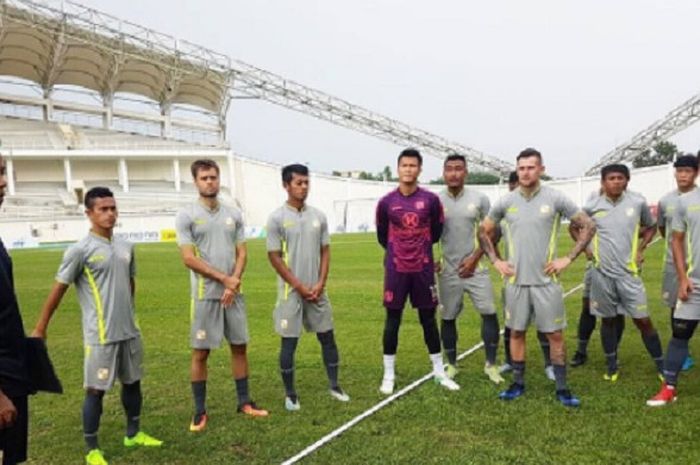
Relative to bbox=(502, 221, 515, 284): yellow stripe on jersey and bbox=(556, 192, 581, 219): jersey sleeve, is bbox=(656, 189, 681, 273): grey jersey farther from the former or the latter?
bbox=(502, 221, 515, 284): yellow stripe on jersey

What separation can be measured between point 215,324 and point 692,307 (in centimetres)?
403

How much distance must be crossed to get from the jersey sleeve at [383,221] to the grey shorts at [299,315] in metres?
0.84

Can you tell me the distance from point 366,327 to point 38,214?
41.9 meters

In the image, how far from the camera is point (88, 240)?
4.43 meters

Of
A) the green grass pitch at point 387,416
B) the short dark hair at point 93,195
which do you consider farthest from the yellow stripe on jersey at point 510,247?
the short dark hair at point 93,195

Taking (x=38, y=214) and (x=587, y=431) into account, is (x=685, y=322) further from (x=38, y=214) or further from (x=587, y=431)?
(x=38, y=214)

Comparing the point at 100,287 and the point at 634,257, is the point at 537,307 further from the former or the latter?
the point at 100,287

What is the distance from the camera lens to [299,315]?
5.46 metres

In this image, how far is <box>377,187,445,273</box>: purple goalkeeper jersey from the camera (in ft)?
18.4

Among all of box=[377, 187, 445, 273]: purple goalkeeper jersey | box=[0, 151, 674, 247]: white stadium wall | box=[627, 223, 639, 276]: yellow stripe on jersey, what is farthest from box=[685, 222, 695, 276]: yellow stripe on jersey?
box=[0, 151, 674, 247]: white stadium wall

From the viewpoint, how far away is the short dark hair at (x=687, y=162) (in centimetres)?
553

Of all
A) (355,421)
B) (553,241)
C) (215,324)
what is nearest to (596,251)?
(553,241)

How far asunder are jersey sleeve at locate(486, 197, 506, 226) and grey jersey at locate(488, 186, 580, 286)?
0.31 ft

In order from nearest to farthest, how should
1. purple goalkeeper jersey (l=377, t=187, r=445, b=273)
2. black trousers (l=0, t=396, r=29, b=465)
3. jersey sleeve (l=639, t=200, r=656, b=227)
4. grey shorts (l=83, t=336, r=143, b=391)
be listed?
black trousers (l=0, t=396, r=29, b=465) < grey shorts (l=83, t=336, r=143, b=391) < purple goalkeeper jersey (l=377, t=187, r=445, b=273) < jersey sleeve (l=639, t=200, r=656, b=227)
